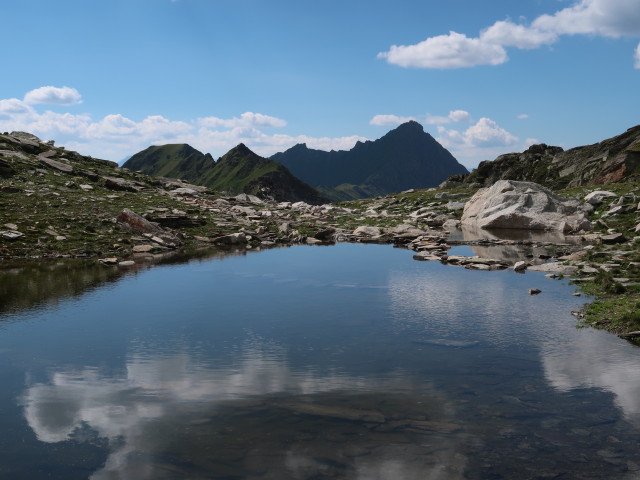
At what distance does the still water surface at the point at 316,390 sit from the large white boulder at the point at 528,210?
49.9 metres

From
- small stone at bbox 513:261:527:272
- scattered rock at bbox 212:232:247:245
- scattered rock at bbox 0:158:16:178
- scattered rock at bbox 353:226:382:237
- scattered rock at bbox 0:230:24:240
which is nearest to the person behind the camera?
small stone at bbox 513:261:527:272

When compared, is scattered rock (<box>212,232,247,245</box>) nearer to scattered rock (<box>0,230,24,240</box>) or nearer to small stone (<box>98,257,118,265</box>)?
small stone (<box>98,257,118,265</box>)

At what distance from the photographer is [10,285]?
3953cm

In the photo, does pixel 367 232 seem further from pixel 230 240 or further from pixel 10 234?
pixel 10 234

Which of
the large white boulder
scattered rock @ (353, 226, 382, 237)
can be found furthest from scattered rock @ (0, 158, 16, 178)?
the large white boulder

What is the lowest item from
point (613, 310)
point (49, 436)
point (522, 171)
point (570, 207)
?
point (49, 436)

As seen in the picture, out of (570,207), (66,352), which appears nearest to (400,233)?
(570,207)

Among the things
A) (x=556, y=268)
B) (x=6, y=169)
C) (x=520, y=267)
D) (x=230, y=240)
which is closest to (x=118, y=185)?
(x=6, y=169)

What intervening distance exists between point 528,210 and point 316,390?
244 feet

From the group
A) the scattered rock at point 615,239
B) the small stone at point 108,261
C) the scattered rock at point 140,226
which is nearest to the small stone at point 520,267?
the scattered rock at point 615,239

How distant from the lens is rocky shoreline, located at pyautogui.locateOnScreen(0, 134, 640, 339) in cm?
4291

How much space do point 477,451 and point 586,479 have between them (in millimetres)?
2804

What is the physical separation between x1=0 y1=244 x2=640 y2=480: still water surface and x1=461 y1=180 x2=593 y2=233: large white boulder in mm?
49855

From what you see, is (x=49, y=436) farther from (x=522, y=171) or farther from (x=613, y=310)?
(x=522, y=171)
